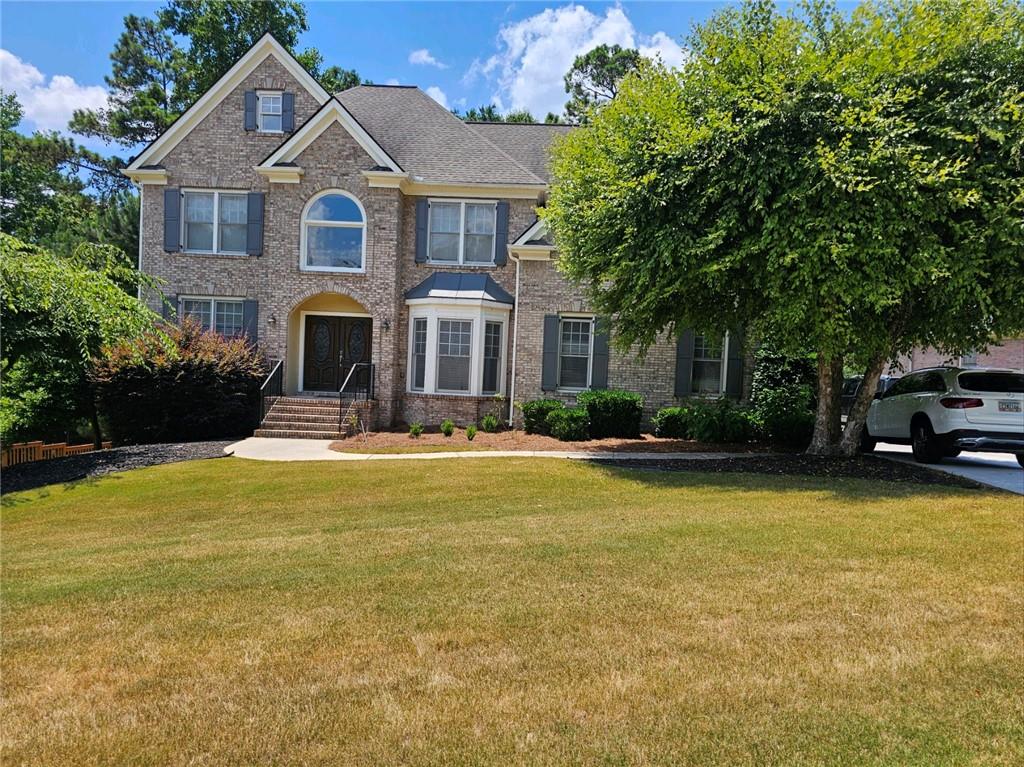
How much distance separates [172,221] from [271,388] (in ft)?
18.3

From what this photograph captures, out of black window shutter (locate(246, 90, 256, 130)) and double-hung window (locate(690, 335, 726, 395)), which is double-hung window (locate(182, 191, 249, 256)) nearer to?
black window shutter (locate(246, 90, 256, 130))

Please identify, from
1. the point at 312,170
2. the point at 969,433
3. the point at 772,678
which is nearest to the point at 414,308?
the point at 312,170

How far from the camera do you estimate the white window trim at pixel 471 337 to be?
1658 centimetres

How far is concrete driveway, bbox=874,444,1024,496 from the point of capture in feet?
31.1

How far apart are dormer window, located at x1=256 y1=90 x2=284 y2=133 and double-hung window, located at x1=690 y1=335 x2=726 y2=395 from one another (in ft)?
42.4

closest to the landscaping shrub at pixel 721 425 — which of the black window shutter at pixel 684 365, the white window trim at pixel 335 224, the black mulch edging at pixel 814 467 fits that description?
the black window shutter at pixel 684 365

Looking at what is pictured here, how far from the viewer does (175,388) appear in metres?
14.4

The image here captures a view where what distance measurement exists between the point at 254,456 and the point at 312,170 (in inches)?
331

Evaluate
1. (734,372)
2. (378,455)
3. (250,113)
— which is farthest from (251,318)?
(734,372)

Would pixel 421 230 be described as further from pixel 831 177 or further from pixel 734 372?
pixel 831 177

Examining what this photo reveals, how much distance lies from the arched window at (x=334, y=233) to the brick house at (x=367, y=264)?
0.03 m

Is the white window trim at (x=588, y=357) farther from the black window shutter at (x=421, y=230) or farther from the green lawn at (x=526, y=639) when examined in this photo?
the green lawn at (x=526, y=639)

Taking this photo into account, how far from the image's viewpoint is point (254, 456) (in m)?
12.5

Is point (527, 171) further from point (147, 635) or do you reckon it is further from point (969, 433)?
point (147, 635)
